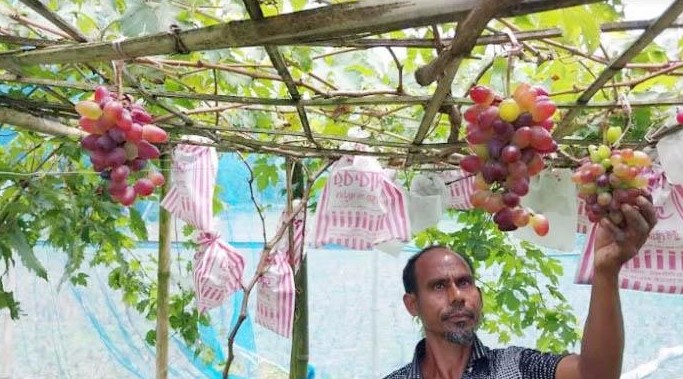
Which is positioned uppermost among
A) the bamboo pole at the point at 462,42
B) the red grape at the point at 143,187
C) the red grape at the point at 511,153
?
the bamboo pole at the point at 462,42

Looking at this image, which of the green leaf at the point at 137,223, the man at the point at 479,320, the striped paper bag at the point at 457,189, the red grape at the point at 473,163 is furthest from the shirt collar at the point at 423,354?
the green leaf at the point at 137,223

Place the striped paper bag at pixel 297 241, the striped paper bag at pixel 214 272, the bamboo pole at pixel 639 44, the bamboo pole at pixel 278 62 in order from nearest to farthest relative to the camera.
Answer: the bamboo pole at pixel 278 62
the bamboo pole at pixel 639 44
the striped paper bag at pixel 214 272
the striped paper bag at pixel 297 241

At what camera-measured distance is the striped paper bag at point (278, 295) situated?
295 centimetres

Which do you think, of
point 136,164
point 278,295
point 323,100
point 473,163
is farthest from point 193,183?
point 473,163

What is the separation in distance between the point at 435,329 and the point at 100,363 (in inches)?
138

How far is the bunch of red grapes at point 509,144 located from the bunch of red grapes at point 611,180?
0.20 meters

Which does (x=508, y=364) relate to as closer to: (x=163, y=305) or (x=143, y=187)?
(x=143, y=187)

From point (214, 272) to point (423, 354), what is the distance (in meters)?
0.93

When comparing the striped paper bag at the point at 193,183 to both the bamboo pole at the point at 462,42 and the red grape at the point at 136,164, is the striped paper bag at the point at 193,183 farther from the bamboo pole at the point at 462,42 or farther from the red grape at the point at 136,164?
the bamboo pole at the point at 462,42

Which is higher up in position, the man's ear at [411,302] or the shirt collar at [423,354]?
the man's ear at [411,302]

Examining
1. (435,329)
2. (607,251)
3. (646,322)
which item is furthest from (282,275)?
(646,322)

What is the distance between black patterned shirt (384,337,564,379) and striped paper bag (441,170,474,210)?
101cm

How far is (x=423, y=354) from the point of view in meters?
2.44

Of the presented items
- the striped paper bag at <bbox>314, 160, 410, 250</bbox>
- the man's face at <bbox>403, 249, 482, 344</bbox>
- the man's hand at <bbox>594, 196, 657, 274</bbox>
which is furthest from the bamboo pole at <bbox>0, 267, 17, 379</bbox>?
the man's hand at <bbox>594, 196, 657, 274</bbox>
